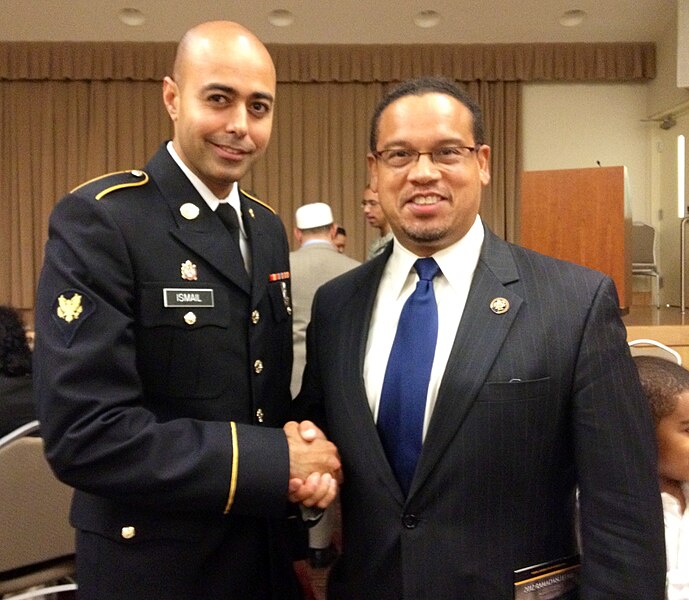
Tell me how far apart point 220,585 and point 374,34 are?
6.45 metres

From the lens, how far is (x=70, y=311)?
1197 millimetres

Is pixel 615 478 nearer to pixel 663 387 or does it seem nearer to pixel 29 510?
pixel 663 387

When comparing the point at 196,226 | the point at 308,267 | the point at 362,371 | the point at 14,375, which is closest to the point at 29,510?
the point at 14,375

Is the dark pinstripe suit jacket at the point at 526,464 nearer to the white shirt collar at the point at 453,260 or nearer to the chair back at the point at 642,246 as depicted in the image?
the white shirt collar at the point at 453,260

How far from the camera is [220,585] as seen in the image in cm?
138

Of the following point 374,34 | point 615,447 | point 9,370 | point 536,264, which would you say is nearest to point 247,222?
point 536,264

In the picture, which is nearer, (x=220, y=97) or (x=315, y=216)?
(x=220, y=97)

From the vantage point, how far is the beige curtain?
7.13m

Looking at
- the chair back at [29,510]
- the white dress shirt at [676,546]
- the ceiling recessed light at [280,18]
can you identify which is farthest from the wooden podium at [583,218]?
the ceiling recessed light at [280,18]

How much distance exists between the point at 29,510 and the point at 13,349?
1.97 feet

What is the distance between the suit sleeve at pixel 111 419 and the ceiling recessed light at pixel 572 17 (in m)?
6.52

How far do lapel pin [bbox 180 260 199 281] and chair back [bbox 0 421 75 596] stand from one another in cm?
84

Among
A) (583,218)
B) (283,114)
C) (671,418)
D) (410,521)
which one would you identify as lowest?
(410,521)

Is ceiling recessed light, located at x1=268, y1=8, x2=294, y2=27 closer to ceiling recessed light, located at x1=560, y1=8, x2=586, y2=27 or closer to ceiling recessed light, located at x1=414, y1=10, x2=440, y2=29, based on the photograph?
ceiling recessed light, located at x1=414, y1=10, x2=440, y2=29
